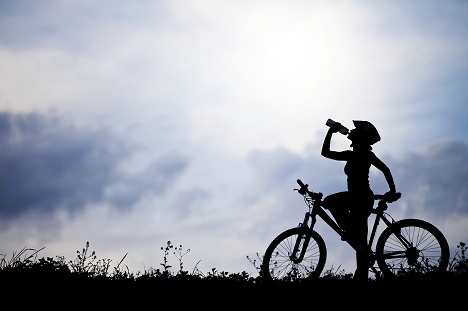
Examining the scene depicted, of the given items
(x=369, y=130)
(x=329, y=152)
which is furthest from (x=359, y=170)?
(x=369, y=130)

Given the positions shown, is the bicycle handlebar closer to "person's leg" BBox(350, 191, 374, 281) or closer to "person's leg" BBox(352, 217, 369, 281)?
"person's leg" BBox(350, 191, 374, 281)

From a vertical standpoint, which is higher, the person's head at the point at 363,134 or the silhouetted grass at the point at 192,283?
the person's head at the point at 363,134

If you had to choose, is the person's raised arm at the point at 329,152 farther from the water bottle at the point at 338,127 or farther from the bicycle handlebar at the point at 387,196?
the bicycle handlebar at the point at 387,196

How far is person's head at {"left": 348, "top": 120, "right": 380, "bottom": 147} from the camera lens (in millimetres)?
10250

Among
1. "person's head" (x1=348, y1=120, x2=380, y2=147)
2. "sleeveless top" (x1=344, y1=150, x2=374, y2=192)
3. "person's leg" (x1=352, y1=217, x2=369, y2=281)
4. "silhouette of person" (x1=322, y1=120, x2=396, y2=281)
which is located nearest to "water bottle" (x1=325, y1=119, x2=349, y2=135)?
"silhouette of person" (x1=322, y1=120, x2=396, y2=281)

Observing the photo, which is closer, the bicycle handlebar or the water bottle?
the bicycle handlebar

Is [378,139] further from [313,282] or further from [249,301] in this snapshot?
[249,301]

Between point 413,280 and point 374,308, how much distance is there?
150 cm

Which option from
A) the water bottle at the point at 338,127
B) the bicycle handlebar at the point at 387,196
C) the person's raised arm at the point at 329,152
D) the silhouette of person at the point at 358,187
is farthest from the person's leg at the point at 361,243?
the water bottle at the point at 338,127

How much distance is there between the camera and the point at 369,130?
10.2m

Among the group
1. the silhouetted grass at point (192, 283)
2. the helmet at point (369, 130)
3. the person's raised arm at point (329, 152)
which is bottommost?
the silhouetted grass at point (192, 283)

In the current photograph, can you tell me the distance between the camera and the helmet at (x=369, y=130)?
1023 cm

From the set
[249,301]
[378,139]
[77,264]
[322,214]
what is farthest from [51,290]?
[378,139]

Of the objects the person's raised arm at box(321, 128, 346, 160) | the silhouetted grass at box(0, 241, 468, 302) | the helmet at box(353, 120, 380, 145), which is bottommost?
the silhouetted grass at box(0, 241, 468, 302)
